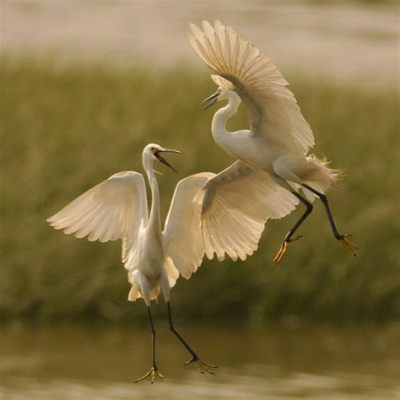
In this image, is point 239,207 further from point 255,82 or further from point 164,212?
point 164,212

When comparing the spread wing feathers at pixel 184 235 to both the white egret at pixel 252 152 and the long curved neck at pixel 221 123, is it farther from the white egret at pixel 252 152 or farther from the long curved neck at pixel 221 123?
the long curved neck at pixel 221 123

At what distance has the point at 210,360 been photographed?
401 inches

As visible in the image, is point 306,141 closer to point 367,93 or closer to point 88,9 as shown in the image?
point 367,93

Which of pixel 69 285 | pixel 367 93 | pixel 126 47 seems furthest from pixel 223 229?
pixel 126 47

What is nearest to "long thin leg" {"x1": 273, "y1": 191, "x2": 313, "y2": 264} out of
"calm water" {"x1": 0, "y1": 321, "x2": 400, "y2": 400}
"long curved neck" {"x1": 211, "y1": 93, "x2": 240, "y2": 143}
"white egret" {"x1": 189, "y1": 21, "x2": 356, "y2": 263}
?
"white egret" {"x1": 189, "y1": 21, "x2": 356, "y2": 263}

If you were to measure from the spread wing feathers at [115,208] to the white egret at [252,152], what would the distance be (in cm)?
27

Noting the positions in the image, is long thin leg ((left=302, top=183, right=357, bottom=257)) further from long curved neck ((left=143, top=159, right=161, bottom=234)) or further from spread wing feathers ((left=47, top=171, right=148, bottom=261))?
spread wing feathers ((left=47, top=171, right=148, bottom=261))

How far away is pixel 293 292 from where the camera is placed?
424 inches

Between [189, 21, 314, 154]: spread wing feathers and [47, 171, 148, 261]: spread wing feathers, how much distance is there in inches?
27.4

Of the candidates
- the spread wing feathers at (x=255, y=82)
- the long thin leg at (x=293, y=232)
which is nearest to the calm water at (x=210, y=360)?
the long thin leg at (x=293, y=232)

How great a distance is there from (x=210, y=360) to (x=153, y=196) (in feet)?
11.8

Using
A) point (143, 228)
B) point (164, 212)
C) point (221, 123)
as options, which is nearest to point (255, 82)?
point (221, 123)

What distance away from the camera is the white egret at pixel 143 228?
274 inches

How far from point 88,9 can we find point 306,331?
13.0 m
